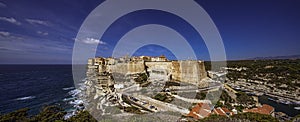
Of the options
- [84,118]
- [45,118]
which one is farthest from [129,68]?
[84,118]

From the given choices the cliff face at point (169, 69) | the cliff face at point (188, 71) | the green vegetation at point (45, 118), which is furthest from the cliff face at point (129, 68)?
the green vegetation at point (45, 118)

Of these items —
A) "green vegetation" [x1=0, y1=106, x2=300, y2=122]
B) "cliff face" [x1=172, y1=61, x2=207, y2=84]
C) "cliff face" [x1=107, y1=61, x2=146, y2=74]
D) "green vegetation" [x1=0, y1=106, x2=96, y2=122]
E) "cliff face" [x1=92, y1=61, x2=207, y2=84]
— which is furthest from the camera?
"cliff face" [x1=107, y1=61, x2=146, y2=74]

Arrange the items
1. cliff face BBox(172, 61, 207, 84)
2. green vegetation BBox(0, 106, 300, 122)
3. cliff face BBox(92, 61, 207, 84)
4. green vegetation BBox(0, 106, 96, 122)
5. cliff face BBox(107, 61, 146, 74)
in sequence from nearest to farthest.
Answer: green vegetation BBox(0, 106, 300, 122) → green vegetation BBox(0, 106, 96, 122) → cliff face BBox(172, 61, 207, 84) → cliff face BBox(92, 61, 207, 84) → cliff face BBox(107, 61, 146, 74)

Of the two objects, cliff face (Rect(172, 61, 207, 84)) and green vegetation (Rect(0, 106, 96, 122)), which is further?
cliff face (Rect(172, 61, 207, 84))

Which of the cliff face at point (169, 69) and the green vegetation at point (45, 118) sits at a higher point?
the cliff face at point (169, 69)

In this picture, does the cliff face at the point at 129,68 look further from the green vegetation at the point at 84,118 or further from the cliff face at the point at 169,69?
the green vegetation at the point at 84,118

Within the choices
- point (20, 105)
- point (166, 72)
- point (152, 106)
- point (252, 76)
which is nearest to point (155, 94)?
point (152, 106)

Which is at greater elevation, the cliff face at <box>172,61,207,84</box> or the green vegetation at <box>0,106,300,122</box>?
the cliff face at <box>172,61,207,84</box>

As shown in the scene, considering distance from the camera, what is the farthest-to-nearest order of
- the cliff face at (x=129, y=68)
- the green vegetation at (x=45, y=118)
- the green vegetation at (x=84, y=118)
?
the cliff face at (x=129, y=68) < the green vegetation at (x=45, y=118) < the green vegetation at (x=84, y=118)

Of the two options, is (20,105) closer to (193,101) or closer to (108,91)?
(108,91)

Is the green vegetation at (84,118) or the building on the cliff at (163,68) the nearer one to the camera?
the green vegetation at (84,118)

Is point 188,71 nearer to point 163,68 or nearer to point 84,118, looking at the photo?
point 163,68

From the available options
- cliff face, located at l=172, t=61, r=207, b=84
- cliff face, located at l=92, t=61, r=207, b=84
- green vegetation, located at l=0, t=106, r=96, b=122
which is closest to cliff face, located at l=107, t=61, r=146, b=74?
cliff face, located at l=92, t=61, r=207, b=84

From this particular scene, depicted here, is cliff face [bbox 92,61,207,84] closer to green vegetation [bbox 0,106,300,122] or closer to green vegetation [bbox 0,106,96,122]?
green vegetation [bbox 0,106,300,122]
